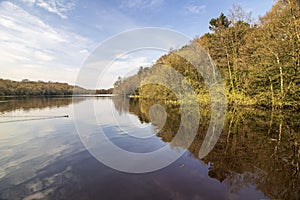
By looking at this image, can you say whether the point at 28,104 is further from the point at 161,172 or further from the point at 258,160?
the point at 258,160

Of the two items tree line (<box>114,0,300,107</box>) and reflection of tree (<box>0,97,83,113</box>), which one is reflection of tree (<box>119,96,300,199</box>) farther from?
reflection of tree (<box>0,97,83,113</box>)

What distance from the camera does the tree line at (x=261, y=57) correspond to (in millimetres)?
15023

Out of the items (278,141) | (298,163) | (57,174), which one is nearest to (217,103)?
(278,141)

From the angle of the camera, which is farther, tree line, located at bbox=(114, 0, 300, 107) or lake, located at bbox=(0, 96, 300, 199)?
tree line, located at bbox=(114, 0, 300, 107)

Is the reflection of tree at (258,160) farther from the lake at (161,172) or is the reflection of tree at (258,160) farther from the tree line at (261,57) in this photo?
the tree line at (261,57)

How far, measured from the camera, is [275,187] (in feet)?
12.6

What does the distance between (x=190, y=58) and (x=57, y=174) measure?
79.7 feet

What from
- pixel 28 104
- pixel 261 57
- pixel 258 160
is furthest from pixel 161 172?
pixel 28 104

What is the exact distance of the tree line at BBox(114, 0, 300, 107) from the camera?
49.3 ft

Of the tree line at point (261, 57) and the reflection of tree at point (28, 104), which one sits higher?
the tree line at point (261, 57)

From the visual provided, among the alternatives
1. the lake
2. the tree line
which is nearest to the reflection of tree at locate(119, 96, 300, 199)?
the lake

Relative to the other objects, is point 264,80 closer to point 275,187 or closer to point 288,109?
point 288,109

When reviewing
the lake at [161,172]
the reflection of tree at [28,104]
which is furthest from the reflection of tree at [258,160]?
the reflection of tree at [28,104]

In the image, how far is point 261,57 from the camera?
17.1 m
